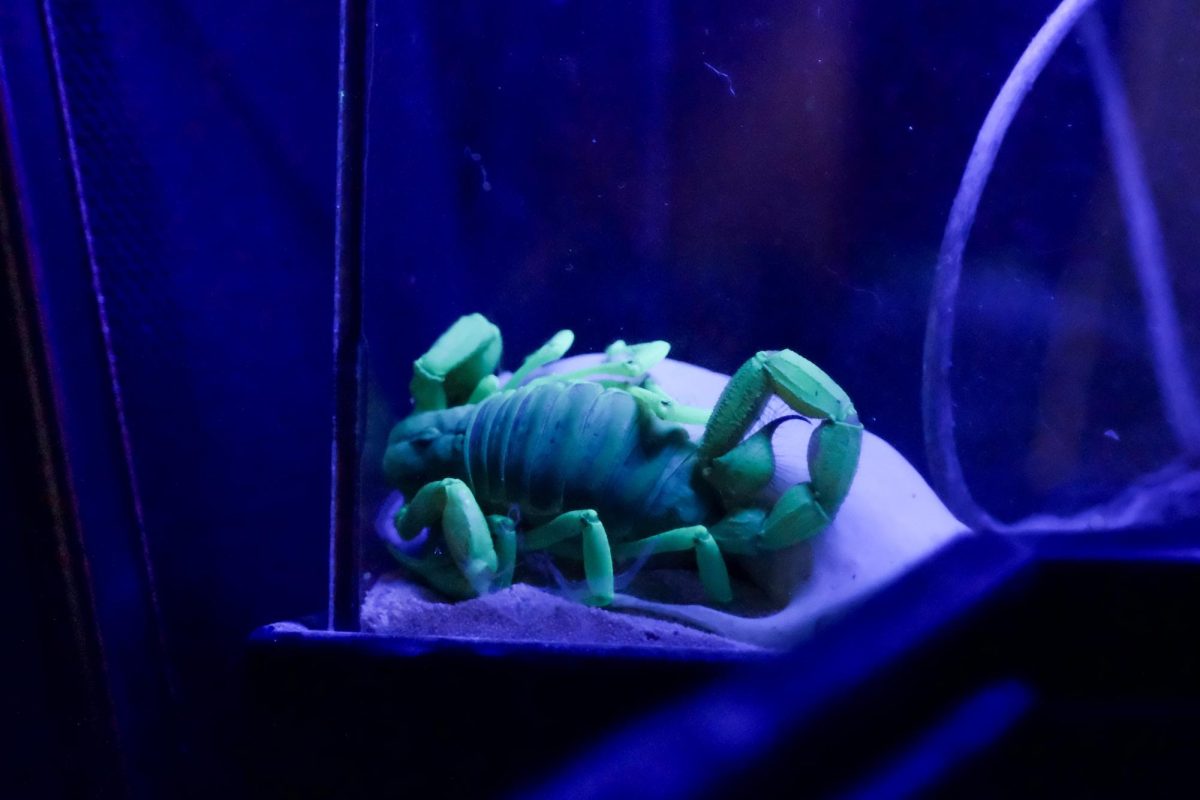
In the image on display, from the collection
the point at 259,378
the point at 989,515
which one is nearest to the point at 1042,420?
the point at 989,515

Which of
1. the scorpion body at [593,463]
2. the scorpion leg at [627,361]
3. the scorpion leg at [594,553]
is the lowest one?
the scorpion leg at [594,553]

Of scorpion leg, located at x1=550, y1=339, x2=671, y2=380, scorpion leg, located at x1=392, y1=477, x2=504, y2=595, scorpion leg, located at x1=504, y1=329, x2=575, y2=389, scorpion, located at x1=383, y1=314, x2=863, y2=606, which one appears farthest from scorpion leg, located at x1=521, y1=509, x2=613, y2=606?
scorpion leg, located at x1=504, y1=329, x2=575, y2=389

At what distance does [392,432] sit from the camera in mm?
1560

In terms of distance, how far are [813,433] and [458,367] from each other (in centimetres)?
67

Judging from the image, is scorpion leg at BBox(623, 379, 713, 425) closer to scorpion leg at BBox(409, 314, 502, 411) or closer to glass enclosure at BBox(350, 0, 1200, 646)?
glass enclosure at BBox(350, 0, 1200, 646)

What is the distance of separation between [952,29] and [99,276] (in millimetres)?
1275

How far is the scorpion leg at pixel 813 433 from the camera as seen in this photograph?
1.17 meters

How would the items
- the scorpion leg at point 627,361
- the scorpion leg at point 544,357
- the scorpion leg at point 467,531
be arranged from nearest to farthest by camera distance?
the scorpion leg at point 467,531
the scorpion leg at point 627,361
the scorpion leg at point 544,357

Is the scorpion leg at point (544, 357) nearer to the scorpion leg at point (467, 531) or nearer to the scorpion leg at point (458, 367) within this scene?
the scorpion leg at point (458, 367)

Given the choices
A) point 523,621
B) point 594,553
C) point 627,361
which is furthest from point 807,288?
point 523,621

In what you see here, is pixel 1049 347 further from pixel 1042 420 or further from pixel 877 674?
pixel 877 674

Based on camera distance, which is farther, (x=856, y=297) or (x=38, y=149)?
(x=856, y=297)

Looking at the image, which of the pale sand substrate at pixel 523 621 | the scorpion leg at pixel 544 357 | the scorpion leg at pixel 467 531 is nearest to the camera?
the pale sand substrate at pixel 523 621

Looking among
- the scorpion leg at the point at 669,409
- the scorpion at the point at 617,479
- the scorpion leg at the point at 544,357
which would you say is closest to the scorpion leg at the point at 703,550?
the scorpion at the point at 617,479
